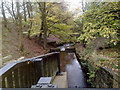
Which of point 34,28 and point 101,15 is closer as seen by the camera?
point 101,15

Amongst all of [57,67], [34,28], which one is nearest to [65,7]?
[34,28]

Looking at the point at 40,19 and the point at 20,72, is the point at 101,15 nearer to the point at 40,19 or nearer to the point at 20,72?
the point at 20,72

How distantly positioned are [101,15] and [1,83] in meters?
2.38

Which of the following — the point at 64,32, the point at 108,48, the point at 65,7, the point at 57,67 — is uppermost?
the point at 65,7

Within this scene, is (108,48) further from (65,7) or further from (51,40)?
(51,40)

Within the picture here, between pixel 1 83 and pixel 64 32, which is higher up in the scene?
pixel 64 32

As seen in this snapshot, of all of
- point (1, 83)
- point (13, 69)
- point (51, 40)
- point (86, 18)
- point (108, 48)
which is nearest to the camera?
point (1, 83)

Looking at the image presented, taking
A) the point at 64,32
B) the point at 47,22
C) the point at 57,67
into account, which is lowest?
the point at 57,67

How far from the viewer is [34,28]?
713 cm

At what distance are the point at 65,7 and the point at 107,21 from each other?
18.5 ft

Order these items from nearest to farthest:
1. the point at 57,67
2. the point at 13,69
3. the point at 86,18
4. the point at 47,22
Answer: the point at 13,69
the point at 86,18
the point at 57,67
the point at 47,22

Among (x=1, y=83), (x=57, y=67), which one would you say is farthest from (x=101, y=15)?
(x=1, y=83)

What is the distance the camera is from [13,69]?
1180mm

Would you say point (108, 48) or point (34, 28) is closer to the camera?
point (108, 48)
